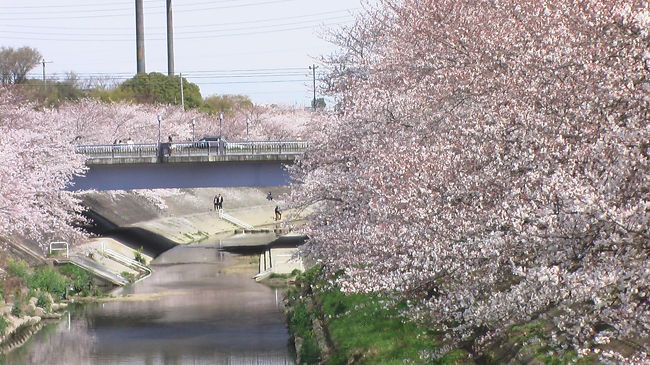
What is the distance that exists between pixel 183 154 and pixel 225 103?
86824 mm

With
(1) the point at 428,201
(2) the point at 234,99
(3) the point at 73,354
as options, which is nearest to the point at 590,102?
(1) the point at 428,201

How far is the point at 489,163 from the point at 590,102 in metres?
2.53

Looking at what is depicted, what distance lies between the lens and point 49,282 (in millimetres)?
46094

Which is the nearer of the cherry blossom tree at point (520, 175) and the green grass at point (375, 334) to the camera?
the cherry blossom tree at point (520, 175)

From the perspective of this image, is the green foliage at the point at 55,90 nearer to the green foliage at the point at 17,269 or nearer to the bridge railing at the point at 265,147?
the bridge railing at the point at 265,147

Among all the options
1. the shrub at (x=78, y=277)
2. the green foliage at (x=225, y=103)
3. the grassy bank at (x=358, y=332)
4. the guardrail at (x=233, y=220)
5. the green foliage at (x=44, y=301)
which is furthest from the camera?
the green foliage at (x=225, y=103)

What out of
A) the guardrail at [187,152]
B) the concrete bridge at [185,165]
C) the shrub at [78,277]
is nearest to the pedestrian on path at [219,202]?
the concrete bridge at [185,165]

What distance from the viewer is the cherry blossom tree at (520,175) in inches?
445

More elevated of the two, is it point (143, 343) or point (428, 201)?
point (428, 201)

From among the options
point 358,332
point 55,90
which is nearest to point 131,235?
point 358,332

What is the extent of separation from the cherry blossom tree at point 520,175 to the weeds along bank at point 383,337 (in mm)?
615

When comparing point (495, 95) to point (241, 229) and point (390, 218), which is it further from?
point (241, 229)

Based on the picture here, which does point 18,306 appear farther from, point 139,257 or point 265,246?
point 265,246

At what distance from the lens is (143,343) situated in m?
36.7
